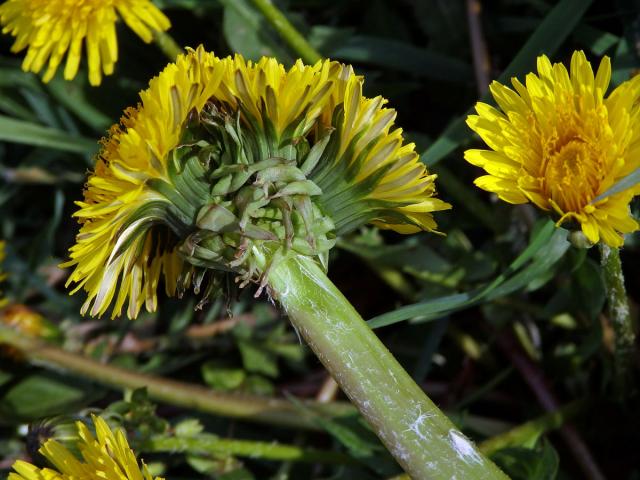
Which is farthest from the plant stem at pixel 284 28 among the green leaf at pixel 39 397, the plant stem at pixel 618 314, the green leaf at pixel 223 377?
the green leaf at pixel 39 397

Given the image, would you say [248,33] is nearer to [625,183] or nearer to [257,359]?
[257,359]

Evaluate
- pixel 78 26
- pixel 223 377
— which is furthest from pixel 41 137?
pixel 223 377

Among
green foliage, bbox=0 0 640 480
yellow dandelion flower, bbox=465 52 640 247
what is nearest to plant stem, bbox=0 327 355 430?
green foliage, bbox=0 0 640 480

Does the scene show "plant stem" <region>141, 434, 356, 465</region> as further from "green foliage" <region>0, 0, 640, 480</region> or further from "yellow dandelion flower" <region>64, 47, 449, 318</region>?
"yellow dandelion flower" <region>64, 47, 449, 318</region>

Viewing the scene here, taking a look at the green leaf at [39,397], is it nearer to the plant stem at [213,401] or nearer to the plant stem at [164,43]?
the plant stem at [213,401]

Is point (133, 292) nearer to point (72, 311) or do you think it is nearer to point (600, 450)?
point (72, 311)

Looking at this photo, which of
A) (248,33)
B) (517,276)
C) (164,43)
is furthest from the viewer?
(248,33)
